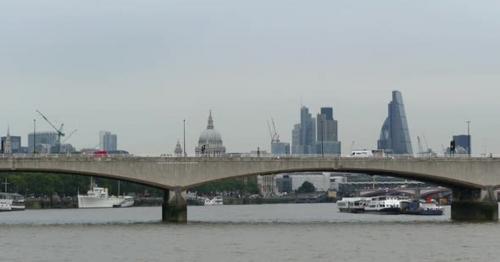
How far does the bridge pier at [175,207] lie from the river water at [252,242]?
6251 millimetres

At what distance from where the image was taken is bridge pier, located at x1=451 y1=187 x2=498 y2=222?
119312 mm

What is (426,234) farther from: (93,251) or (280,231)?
(93,251)

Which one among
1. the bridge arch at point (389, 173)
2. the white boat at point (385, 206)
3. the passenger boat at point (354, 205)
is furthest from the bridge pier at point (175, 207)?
the passenger boat at point (354, 205)

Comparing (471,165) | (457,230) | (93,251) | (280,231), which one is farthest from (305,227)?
(93,251)

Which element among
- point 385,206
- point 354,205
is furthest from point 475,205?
point 354,205

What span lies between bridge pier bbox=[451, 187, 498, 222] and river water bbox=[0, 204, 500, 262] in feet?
34.6

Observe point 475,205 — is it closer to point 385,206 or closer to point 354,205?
point 385,206

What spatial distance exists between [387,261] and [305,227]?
3595cm

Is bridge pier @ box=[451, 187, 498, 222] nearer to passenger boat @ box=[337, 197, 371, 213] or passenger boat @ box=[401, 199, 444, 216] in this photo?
passenger boat @ box=[401, 199, 444, 216]

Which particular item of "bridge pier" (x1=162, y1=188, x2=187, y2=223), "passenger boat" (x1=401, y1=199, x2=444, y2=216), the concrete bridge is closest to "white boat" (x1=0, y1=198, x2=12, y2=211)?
"passenger boat" (x1=401, y1=199, x2=444, y2=216)

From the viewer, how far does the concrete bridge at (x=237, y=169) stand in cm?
11362

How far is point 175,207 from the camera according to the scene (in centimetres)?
11569

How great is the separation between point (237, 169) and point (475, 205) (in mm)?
24781

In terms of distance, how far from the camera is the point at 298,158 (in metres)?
118
